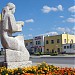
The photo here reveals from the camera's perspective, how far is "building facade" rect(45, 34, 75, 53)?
71.6 m

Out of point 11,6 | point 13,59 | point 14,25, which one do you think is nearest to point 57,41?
point 11,6

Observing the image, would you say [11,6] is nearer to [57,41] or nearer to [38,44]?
[57,41]

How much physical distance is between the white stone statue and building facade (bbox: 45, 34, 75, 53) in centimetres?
5927

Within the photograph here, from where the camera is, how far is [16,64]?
11.5 meters

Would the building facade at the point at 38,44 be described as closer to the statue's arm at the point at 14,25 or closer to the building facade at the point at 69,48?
the building facade at the point at 69,48

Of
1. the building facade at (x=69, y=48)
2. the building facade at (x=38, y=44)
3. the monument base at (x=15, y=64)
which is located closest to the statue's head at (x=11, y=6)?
the monument base at (x=15, y=64)

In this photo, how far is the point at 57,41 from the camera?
72688mm

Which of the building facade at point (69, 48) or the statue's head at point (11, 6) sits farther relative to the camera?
A: the building facade at point (69, 48)

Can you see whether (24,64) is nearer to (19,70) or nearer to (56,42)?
(19,70)

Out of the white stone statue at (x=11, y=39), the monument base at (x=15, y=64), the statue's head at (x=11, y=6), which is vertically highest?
the statue's head at (x=11, y=6)

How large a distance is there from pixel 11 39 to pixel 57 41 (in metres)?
61.4

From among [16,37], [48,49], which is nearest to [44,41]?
[48,49]

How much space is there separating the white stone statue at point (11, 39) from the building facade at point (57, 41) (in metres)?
59.3

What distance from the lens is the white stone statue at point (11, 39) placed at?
1157 centimetres
